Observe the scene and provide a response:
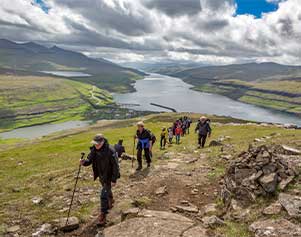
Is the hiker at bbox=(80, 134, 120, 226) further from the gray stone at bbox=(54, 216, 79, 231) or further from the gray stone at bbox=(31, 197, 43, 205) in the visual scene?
the gray stone at bbox=(31, 197, 43, 205)

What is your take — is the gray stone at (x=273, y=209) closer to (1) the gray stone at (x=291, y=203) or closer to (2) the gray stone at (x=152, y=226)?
(1) the gray stone at (x=291, y=203)

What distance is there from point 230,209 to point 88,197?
25.0 feet

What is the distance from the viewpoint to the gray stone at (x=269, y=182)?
11477mm

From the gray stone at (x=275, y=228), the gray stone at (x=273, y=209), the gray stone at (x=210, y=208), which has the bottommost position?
the gray stone at (x=210, y=208)

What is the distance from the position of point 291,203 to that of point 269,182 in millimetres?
1503

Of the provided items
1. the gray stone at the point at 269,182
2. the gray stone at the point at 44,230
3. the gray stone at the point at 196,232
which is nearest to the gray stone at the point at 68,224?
the gray stone at the point at 44,230

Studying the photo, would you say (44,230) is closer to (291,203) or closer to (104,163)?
(104,163)

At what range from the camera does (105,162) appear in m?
11.3

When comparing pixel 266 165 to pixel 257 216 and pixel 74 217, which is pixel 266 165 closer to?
pixel 257 216

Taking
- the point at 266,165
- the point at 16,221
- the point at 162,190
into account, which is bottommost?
the point at 16,221

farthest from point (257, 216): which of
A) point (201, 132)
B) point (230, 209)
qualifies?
point (201, 132)

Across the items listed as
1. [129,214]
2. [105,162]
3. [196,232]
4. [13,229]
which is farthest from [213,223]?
[13,229]

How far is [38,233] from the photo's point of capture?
11258 millimetres

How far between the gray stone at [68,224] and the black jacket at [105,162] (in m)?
2.19
